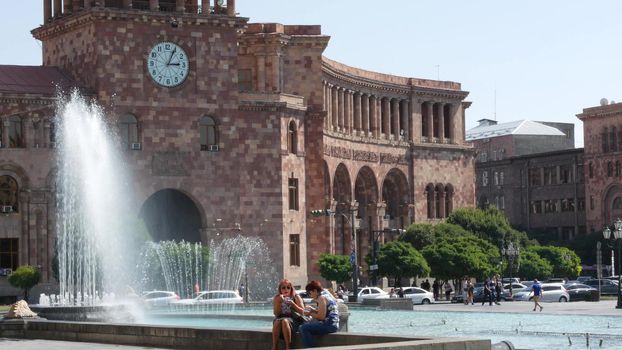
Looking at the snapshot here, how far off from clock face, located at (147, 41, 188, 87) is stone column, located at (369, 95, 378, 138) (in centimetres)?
2745

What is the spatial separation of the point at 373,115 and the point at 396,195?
661 cm

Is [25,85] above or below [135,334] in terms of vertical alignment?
above

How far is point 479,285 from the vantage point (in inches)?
3263

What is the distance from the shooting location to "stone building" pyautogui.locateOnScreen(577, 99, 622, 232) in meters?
126

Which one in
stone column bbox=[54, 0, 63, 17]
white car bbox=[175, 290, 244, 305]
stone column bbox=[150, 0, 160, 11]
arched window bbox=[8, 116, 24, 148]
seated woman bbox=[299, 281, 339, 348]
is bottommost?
white car bbox=[175, 290, 244, 305]

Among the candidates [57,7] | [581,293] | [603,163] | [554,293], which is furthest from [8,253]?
[603,163]

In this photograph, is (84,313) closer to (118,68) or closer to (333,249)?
(118,68)

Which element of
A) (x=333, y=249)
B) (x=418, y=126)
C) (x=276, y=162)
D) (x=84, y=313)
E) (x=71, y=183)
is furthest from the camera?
(x=418, y=126)

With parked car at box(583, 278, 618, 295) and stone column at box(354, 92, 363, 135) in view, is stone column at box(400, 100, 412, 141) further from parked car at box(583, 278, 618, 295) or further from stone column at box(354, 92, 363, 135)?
parked car at box(583, 278, 618, 295)

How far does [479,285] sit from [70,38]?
26.8 m

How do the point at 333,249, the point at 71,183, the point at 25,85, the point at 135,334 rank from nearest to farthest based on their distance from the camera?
the point at 135,334 < the point at 71,183 < the point at 25,85 < the point at 333,249

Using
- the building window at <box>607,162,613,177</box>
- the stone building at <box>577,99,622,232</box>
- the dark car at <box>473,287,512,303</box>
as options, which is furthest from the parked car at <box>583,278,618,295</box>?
the building window at <box>607,162,613,177</box>

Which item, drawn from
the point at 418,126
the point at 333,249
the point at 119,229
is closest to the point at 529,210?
the point at 418,126

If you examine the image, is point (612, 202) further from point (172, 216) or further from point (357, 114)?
point (172, 216)
